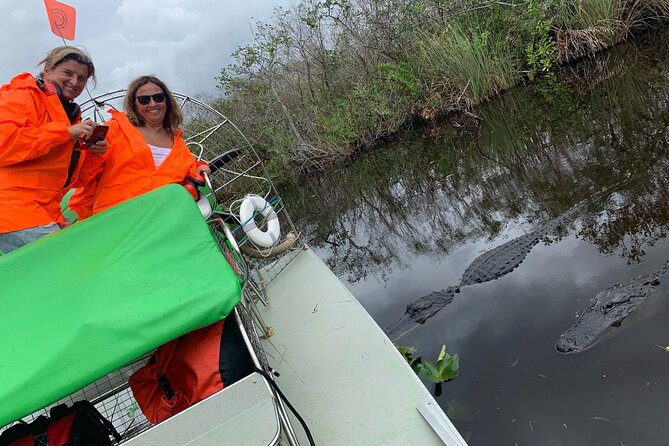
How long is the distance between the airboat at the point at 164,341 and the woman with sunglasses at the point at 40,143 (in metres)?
0.59

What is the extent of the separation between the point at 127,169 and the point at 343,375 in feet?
6.67

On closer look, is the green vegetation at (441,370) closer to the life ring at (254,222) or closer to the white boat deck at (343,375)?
the white boat deck at (343,375)

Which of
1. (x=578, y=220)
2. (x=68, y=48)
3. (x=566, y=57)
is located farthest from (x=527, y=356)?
(x=566, y=57)

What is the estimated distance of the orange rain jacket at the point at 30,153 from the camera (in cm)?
265

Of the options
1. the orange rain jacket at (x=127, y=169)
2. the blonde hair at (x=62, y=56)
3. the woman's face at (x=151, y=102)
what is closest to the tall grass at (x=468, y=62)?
the woman's face at (x=151, y=102)

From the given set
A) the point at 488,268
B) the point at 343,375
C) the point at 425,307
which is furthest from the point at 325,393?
the point at 488,268

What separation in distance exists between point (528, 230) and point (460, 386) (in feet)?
7.57

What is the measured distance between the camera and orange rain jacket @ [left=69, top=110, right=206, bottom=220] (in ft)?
10.8

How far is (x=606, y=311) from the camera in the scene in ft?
10.9

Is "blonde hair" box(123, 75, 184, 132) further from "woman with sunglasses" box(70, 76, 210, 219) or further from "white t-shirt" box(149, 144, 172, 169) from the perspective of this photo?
"white t-shirt" box(149, 144, 172, 169)

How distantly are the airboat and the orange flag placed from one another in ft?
5.66

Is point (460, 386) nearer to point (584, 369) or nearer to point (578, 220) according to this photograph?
point (584, 369)

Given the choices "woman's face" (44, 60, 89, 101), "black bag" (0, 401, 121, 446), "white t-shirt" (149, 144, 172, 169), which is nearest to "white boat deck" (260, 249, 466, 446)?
"black bag" (0, 401, 121, 446)

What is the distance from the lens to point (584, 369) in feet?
9.75
